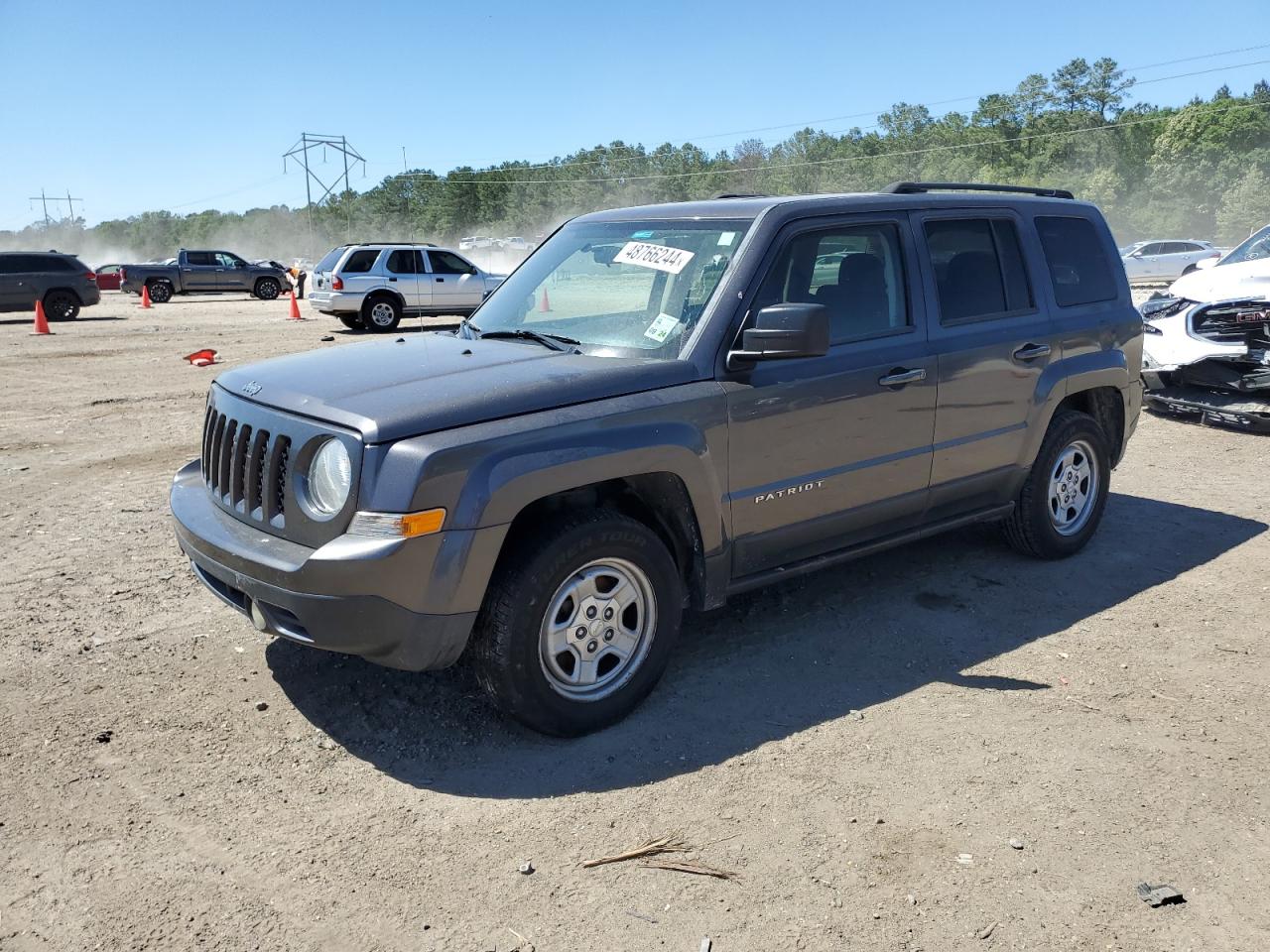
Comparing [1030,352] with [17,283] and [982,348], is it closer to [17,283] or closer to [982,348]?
[982,348]

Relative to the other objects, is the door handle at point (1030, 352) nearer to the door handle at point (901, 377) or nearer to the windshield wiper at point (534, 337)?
the door handle at point (901, 377)

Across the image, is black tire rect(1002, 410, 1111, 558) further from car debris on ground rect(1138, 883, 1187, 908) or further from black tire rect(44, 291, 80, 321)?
black tire rect(44, 291, 80, 321)

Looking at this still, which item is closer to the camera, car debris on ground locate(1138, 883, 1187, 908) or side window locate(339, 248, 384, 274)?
car debris on ground locate(1138, 883, 1187, 908)

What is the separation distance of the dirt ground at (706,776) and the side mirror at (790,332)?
1.37 meters

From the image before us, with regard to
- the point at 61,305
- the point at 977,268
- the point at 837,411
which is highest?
the point at 977,268

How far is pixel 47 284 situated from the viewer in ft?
77.6

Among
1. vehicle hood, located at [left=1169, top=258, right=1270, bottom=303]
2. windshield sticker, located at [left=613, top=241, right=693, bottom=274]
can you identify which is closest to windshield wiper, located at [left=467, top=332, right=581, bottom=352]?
windshield sticker, located at [left=613, top=241, right=693, bottom=274]

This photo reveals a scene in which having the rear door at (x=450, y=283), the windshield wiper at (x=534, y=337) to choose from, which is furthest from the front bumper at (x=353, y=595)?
the rear door at (x=450, y=283)

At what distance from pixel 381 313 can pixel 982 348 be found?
17.2 meters

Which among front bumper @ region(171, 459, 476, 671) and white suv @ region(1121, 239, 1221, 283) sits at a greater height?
white suv @ region(1121, 239, 1221, 283)

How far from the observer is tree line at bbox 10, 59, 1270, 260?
201 feet

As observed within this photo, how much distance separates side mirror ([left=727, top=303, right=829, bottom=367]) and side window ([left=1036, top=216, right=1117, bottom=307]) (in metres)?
2.24

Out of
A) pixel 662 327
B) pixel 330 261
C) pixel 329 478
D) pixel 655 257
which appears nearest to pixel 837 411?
pixel 662 327

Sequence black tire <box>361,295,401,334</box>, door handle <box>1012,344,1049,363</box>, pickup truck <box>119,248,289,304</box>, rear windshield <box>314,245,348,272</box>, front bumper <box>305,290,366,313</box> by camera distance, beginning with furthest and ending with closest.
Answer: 1. pickup truck <box>119,248,289,304</box>
2. rear windshield <box>314,245,348,272</box>
3. black tire <box>361,295,401,334</box>
4. front bumper <box>305,290,366,313</box>
5. door handle <box>1012,344,1049,363</box>
